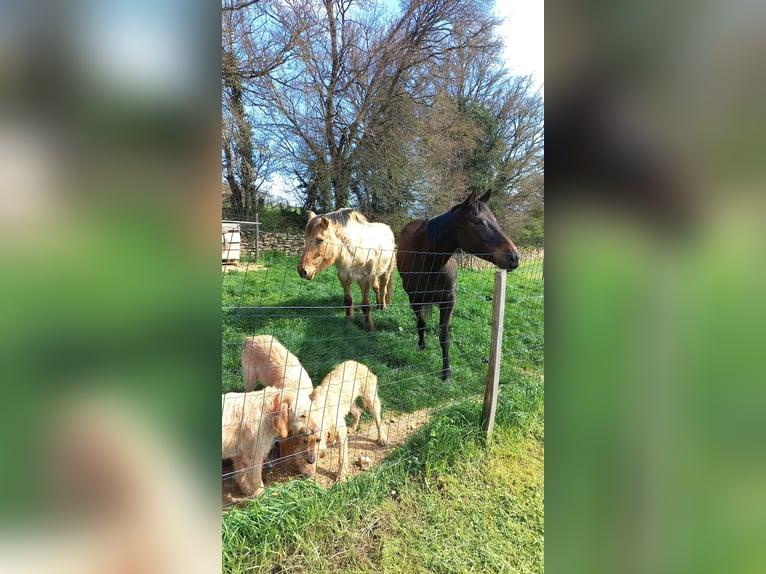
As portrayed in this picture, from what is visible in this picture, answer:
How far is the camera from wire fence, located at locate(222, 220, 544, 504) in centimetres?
288

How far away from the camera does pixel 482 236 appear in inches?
164

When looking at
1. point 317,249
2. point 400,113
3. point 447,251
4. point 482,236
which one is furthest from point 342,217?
point 400,113

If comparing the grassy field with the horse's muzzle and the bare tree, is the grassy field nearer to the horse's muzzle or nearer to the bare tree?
the horse's muzzle

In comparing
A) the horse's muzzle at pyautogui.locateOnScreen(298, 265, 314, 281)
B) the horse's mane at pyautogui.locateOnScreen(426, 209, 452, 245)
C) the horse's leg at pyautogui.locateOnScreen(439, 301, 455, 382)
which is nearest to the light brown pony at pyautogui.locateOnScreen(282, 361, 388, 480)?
the horse's leg at pyautogui.locateOnScreen(439, 301, 455, 382)

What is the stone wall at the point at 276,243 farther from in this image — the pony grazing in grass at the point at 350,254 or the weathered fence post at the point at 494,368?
the weathered fence post at the point at 494,368

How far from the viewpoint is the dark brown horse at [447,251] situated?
4.13 meters

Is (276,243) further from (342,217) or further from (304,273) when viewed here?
(304,273)

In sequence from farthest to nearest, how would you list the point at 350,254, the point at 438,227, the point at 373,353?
the point at 350,254, the point at 373,353, the point at 438,227

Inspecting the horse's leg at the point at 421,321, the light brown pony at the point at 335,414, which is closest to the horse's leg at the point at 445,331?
the horse's leg at the point at 421,321

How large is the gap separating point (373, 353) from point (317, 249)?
1577 mm
